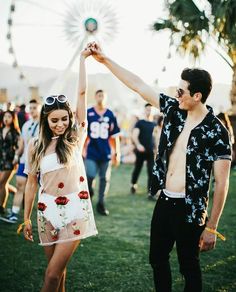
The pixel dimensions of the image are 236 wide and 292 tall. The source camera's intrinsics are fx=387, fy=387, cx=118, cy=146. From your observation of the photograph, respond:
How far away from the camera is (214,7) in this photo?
1021cm

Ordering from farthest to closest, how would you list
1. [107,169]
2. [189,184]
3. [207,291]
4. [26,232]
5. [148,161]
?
1. [148,161]
2. [107,169]
3. [207,291]
4. [26,232]
5. [189,184]

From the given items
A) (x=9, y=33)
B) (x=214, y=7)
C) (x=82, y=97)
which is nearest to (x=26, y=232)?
(x=82, y=97)

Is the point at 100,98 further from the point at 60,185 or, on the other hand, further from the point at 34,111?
the point at 60,185

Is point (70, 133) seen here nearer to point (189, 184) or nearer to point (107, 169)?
point (189, 184)

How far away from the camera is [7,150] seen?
6340mm

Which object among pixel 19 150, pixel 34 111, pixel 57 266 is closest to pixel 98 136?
pixel 34 111

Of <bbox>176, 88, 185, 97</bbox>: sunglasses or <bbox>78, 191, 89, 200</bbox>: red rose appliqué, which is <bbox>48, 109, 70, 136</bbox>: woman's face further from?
<bbox>176, 88, 185, 97</bbox>: sunglasses

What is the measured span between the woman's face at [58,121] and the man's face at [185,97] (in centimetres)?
84

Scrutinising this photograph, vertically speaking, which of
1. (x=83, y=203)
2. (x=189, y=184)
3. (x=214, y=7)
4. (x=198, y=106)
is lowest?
(x=83, y=203)

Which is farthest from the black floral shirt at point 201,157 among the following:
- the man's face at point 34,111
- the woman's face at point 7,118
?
the woman's face at point 7,118

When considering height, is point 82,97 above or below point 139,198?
above

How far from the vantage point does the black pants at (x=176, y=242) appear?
2.71 metres

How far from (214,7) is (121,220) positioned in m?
6.74

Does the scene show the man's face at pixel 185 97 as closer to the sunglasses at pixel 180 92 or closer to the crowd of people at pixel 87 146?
the sunglasses at pixel 180 92
